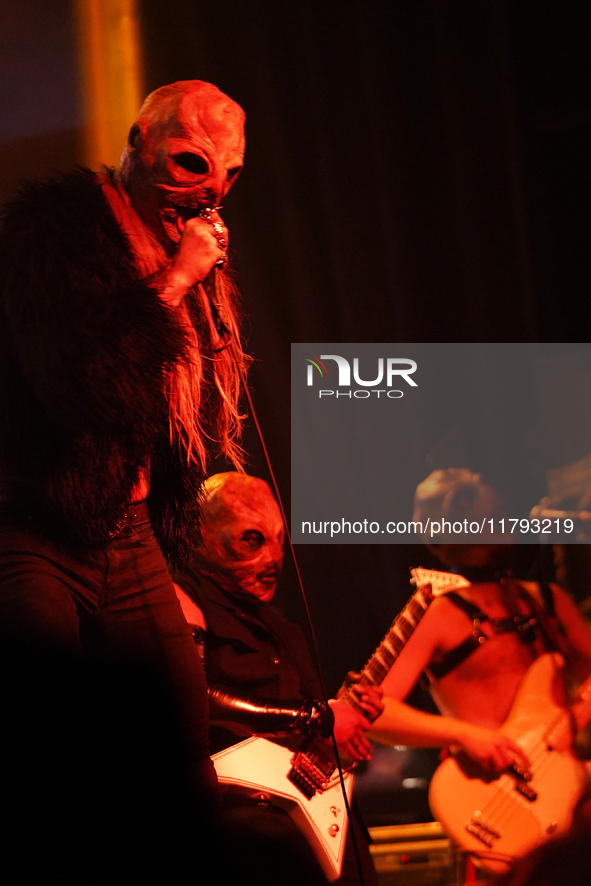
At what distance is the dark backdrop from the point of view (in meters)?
1.79

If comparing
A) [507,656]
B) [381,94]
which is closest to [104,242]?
[381,94]

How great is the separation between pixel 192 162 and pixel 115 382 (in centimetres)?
43

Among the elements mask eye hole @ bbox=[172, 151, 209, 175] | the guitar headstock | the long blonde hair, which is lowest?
the guitar headstock

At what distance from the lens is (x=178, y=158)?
123cm

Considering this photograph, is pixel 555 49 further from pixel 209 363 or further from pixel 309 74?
pixel 209 363

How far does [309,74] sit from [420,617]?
1262mm

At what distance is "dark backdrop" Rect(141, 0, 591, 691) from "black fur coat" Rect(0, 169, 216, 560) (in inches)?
27.2

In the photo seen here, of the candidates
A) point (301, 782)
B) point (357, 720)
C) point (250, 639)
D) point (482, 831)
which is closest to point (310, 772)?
point (301, 782)

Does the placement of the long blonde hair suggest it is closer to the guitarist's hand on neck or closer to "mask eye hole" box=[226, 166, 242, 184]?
"mask eye hole" box=[226, 166, 242, 184]

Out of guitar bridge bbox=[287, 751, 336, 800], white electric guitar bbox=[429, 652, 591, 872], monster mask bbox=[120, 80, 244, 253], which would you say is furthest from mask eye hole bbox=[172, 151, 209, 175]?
white electric guitar bbox=[429, 652, 591, 872]

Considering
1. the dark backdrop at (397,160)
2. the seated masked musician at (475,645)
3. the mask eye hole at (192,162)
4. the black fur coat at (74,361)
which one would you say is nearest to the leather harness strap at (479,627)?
the seated masked musician at (475,645)

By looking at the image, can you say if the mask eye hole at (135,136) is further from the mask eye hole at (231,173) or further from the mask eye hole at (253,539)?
the mask eye hole at (253,539)

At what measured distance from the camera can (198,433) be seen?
1282 mm

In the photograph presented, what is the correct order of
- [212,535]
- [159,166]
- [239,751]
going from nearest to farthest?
[159,166] < [239,751] < [212,535]
